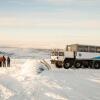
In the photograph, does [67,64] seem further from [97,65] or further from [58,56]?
[97,65]

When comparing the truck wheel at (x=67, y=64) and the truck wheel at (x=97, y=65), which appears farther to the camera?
the truck wheel at (x=97, y=65)

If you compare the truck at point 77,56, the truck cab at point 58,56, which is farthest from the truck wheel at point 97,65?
the truck cab at point 58,56

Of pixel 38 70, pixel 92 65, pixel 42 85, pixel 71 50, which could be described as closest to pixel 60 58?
pixel 71 50

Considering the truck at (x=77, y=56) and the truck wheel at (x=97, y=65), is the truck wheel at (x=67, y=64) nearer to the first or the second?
the truck at (x=77, y=56)

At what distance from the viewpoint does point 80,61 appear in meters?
33.8

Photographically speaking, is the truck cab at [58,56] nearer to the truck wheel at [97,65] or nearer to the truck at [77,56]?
the truck at [77,56]

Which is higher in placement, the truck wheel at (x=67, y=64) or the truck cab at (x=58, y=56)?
the truck cab at (x=58, y=56)

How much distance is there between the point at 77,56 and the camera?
1319 inches

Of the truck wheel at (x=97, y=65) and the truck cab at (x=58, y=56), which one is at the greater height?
the truck cab at (x=58, y=56)

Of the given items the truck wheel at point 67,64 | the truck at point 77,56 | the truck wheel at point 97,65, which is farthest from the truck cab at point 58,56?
the truck wheel at point 97,65

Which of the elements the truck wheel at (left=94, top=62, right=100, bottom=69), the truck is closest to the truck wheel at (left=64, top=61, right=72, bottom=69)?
the truck

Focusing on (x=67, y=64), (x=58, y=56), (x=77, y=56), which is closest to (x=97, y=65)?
(x=77, y=56)

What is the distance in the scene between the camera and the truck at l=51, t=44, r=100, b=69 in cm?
3334

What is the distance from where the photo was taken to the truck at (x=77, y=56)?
3334cm
